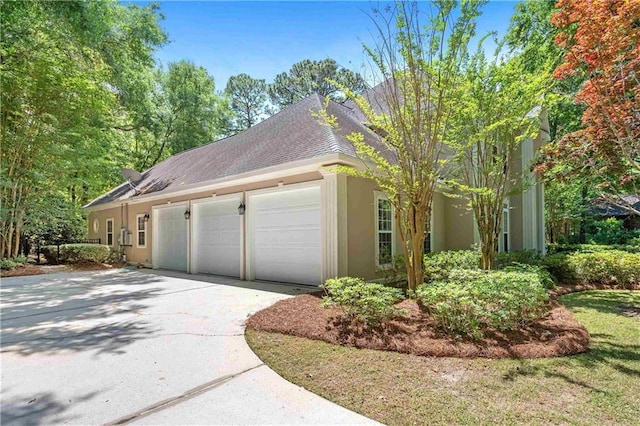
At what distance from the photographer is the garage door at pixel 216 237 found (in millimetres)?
9703

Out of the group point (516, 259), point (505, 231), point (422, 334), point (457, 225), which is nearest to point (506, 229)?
point (505, 231)

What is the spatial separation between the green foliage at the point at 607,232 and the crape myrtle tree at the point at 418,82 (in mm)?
20831

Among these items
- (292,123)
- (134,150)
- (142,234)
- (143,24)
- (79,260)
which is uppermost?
(143,24)

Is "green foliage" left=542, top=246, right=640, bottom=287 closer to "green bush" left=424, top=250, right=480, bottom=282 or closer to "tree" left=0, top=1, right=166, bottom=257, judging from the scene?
"green bush" left=424, top=250, right=480, bottom=282

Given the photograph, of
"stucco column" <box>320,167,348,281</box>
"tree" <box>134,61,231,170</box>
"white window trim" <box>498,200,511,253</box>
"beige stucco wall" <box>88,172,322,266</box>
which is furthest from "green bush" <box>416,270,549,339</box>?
"tree" <box>134,61,231,170</box>

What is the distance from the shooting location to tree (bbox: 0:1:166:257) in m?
9.94

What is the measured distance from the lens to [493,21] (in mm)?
6262

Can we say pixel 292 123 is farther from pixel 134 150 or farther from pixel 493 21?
pixel 134 150

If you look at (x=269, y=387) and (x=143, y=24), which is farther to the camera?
(x=143, y=24)

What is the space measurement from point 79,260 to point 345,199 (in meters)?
12.8

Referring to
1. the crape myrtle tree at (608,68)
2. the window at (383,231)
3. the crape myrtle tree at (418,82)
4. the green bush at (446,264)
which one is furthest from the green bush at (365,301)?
the crape myrtle tree at (608,68)

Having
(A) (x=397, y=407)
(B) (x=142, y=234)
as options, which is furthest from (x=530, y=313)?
(B) (x=142, y=234)

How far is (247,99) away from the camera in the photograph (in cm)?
3222

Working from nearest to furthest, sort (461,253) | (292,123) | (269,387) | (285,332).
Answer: (269,387) < (285,332) < (461,253) < (292,123)
